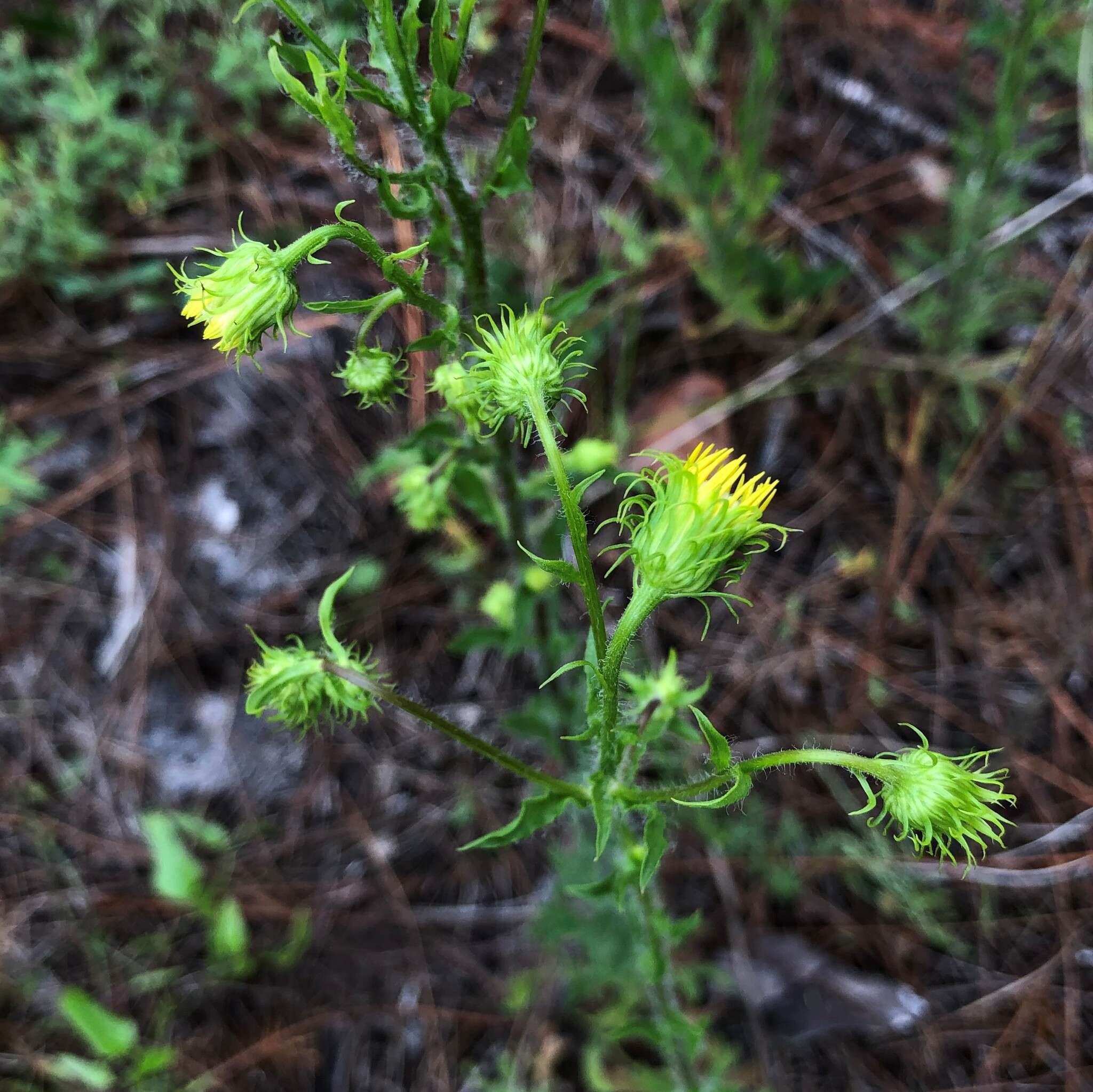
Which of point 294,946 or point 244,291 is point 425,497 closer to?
point 244,291

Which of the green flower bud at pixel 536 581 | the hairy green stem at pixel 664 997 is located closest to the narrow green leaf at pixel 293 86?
the green flower bud at pixel 536 581

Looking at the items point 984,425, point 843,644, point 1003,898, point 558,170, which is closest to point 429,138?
point 558,170

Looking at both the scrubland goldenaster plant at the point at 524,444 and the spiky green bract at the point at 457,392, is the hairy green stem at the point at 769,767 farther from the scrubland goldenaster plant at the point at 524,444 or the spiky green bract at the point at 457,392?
the spiky green bract at the point at 457,392

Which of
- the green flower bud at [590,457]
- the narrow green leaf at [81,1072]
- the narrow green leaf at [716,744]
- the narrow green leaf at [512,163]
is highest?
the narrow green leaf at [512,163]

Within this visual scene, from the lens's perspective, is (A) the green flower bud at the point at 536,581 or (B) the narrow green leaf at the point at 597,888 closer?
(B) the narrow green leaf at the point at 597,888

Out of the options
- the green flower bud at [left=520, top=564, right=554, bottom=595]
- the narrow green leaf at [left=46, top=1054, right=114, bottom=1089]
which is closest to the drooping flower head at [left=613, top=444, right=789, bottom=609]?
the green flower bud at [left=520, top=564, right=554, bottom=595]

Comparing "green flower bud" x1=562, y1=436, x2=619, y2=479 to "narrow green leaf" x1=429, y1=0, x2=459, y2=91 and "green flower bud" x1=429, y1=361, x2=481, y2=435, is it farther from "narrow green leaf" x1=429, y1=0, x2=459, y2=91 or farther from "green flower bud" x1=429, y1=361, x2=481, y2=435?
"narrow green leaf" x1=429, y1=0, x2=459, y2=91
